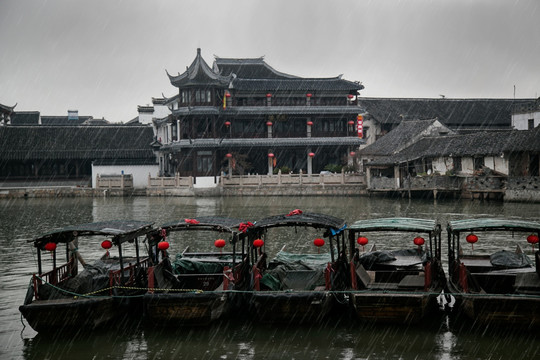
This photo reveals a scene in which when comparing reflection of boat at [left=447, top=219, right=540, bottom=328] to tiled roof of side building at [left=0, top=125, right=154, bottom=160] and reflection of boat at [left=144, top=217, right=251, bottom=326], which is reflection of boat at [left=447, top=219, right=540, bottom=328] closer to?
reflection of boat at [left=144, top=217, right=251, bottom=326]

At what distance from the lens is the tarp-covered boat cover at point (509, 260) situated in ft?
45.9

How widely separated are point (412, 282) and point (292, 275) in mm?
2544

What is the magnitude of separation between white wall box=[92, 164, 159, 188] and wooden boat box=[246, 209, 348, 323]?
40.7 m

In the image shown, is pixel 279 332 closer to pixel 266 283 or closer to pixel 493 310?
pixel 266 283

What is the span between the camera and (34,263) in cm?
1944

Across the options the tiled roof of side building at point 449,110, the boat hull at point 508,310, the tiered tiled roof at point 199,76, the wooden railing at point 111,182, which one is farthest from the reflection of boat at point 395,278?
the tiled roof of side building at point 449,110

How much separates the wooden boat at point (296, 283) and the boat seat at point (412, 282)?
1.31 m

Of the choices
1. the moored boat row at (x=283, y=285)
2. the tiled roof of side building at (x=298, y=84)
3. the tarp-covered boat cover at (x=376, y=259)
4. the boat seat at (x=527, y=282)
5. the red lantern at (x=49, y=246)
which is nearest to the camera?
the moored boat row at (x=283, y=285)

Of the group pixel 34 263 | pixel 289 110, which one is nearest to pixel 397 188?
pixel 289 110

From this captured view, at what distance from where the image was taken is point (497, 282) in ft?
43.1

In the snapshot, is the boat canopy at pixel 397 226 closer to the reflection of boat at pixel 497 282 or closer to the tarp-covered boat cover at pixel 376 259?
the reflection of boat at pixel 497 282

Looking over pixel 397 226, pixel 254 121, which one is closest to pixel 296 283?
pixel 397 226

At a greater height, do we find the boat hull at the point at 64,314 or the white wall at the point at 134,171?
the white wall at the point at 134,171

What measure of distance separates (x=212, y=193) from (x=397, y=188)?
14013mm
